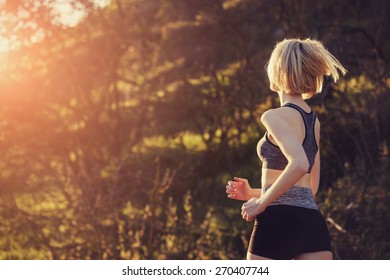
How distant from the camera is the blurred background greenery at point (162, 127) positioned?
7379 millimetres

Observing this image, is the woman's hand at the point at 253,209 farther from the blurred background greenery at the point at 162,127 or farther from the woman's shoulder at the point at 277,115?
the blurred background greenery at the point at 162,127

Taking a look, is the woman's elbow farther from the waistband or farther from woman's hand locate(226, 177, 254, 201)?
woman's hand locate(226, 177, 254, 201)

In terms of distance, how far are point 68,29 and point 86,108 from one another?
106cm

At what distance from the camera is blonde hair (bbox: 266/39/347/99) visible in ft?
11.3

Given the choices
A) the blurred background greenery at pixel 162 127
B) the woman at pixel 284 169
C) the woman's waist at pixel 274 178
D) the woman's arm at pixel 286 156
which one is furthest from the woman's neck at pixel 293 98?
the blurred background greenery at pixel 162 127

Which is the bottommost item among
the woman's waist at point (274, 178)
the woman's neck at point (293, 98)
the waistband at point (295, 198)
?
the waistband at point (295, 198)

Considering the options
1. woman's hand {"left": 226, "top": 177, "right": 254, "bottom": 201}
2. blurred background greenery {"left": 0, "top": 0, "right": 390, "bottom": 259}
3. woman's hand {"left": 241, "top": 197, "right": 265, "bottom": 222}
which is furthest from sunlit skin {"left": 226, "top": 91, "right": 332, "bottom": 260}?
blurred background greenery {"left": 0, "top": 0, "right": 390, "bottom": 259}

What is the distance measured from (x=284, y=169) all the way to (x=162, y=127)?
292 inches

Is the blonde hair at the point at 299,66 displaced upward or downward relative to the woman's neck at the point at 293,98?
upward

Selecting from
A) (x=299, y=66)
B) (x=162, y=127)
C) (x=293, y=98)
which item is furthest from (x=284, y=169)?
(x=162, y=127)

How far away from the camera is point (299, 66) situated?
344cm

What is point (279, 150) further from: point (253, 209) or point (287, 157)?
point (253, 209)
